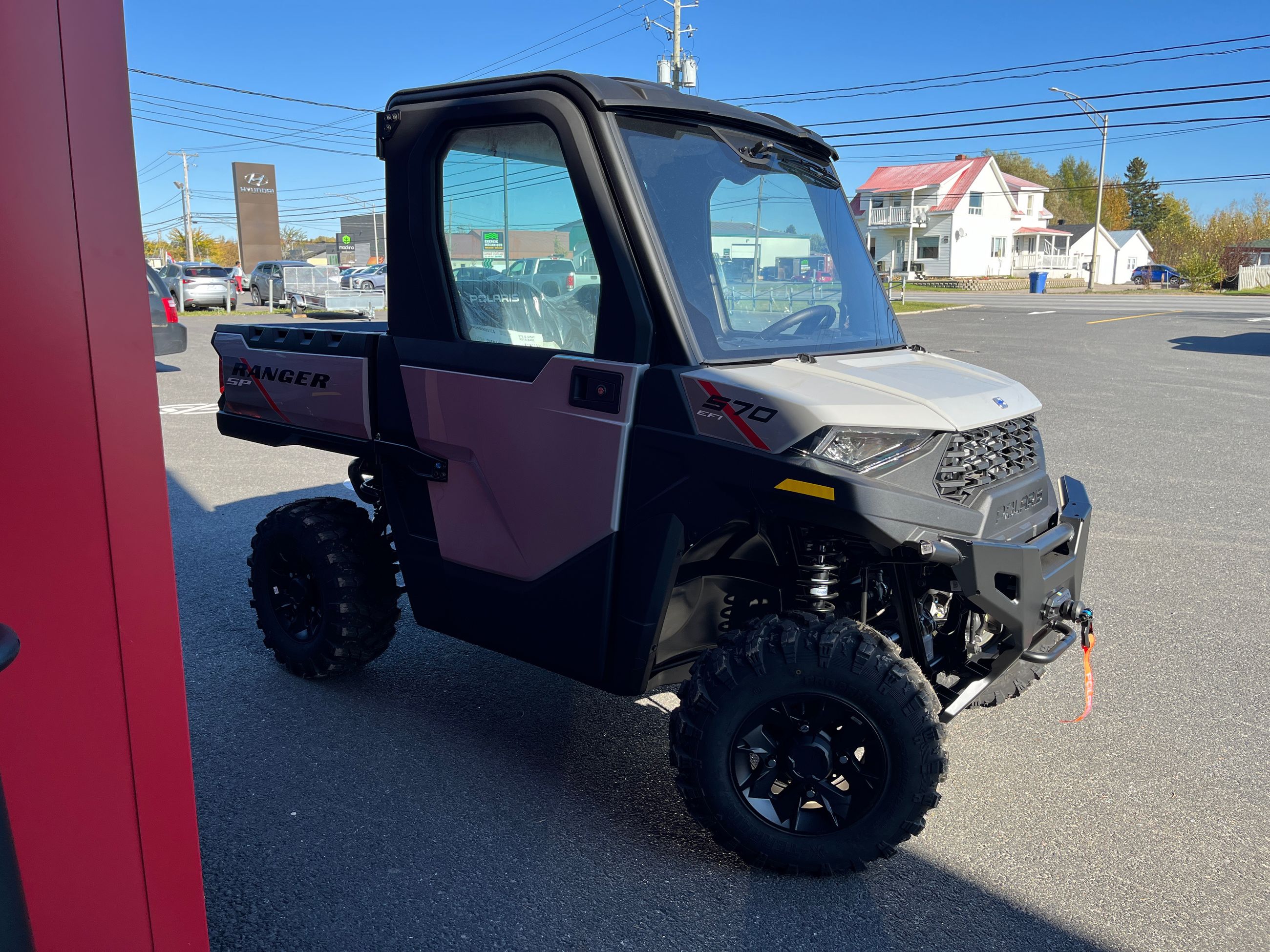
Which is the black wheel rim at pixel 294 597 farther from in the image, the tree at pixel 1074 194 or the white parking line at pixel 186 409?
the tree at pixel 1074 194

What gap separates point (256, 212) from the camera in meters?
68.7

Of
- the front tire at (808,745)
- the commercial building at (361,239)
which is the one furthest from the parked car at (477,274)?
the commercial building at (361,239)

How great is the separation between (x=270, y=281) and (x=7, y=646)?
35.7m

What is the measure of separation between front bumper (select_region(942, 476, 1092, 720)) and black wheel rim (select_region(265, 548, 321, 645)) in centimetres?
273

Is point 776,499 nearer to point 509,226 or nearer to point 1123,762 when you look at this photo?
point 509,226

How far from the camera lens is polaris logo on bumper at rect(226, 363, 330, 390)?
4137 mm

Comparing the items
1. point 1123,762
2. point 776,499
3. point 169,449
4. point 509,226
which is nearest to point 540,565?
point 776,499

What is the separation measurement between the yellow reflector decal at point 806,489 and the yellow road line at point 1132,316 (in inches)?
1184

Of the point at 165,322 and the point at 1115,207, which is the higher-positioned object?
the point at 1115,207

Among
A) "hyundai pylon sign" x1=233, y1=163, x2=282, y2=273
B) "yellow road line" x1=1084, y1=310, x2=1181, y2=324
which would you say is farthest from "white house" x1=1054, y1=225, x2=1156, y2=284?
"hyundai pylon sign" x1=233, y1=163, x2=282, y2=273

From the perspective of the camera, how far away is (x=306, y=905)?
2.96 meters

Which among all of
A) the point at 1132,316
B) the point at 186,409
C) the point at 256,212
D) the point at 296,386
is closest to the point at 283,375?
the point at 296,386

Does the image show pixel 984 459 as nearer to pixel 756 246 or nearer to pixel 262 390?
pixel 756 246

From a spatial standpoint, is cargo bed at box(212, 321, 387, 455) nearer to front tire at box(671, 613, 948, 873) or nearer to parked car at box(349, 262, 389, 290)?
front tire at box(671, 613, 948, 873)
